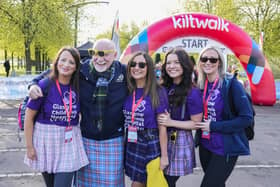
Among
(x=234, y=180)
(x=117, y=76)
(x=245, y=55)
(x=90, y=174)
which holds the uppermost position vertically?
(x=245, y=55)

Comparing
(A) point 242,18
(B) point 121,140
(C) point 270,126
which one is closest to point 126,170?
(B) point 121,140

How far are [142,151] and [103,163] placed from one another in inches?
15.8

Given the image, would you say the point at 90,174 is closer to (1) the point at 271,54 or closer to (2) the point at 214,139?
(2) the point at 214,139

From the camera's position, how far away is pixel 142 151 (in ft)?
8.26

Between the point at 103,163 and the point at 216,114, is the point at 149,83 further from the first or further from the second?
the point at 103,163

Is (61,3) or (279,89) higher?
(61,3)

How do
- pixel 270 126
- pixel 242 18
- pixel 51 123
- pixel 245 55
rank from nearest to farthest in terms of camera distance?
pixel 51 123
pixel 270 126
pixel 245 55
pixel 242 18

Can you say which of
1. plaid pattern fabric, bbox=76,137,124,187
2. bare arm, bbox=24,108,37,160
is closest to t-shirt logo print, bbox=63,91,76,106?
bare arm, bbox=24,108,37,160

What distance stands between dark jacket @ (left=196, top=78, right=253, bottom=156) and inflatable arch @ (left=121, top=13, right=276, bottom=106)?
6.76 meters

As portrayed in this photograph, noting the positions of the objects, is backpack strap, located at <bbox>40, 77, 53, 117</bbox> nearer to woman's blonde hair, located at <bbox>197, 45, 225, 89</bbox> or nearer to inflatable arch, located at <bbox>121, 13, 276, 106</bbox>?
woman's blonde hair, located at <bbox>197, 45, 225, 89</bbox>

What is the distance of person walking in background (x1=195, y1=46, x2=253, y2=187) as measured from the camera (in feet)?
7.86

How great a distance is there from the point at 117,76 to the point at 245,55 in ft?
26.7

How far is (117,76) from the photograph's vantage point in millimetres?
2566

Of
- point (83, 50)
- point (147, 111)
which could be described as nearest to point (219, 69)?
point (147, 111)
